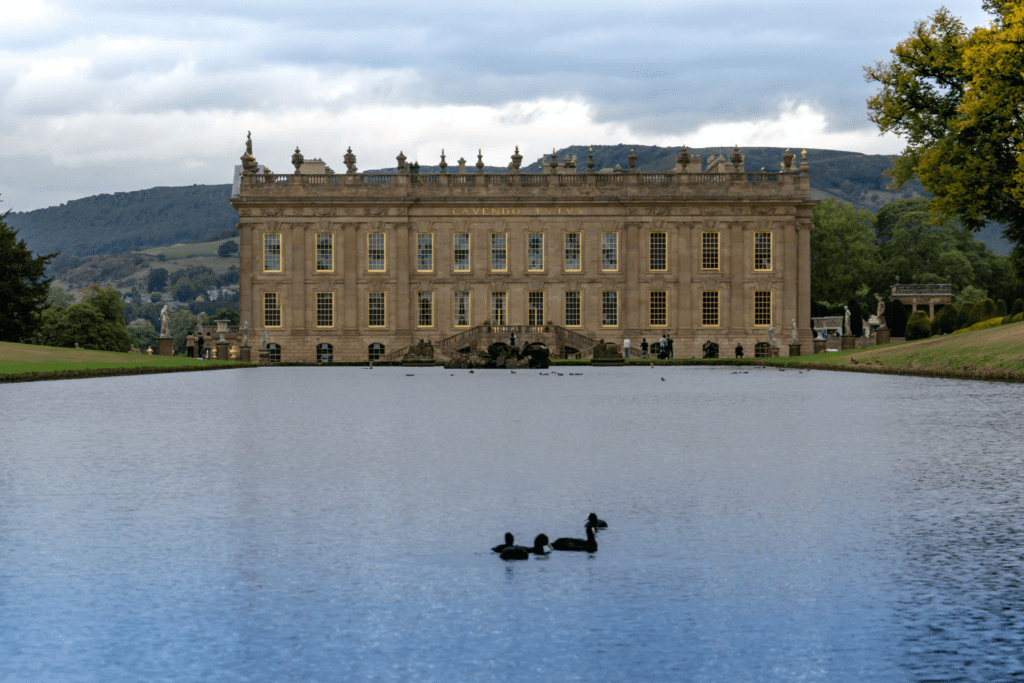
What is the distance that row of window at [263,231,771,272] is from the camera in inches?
3383

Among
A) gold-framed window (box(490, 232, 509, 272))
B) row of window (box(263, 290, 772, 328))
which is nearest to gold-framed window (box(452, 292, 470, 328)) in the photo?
row of window (box(263, 290, 772, 328))

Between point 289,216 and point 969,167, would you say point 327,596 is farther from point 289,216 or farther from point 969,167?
point 289,216

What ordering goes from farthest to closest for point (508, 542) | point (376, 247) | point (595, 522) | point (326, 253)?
point (376, 247) → point (326, 253) → point (595, 522) → point (508, 542)

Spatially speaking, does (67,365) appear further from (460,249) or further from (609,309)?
(609,309)

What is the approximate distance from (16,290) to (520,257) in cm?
3683

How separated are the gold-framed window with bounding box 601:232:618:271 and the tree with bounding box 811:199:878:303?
30.7m

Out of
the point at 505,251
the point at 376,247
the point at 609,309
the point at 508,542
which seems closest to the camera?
the point at 508,542

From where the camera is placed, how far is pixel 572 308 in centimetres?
8700

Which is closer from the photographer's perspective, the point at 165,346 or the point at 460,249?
the point at 165,346

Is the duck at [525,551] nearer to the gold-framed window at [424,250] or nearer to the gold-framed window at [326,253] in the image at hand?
the gold-framed window at [424,250]

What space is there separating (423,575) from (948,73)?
1896 inches

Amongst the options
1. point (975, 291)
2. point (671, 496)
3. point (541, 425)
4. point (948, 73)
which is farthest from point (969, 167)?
point (975, 291)

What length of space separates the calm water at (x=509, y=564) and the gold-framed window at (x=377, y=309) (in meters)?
66.7

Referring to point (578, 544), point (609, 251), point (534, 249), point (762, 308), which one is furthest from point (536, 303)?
point (578, 544)
